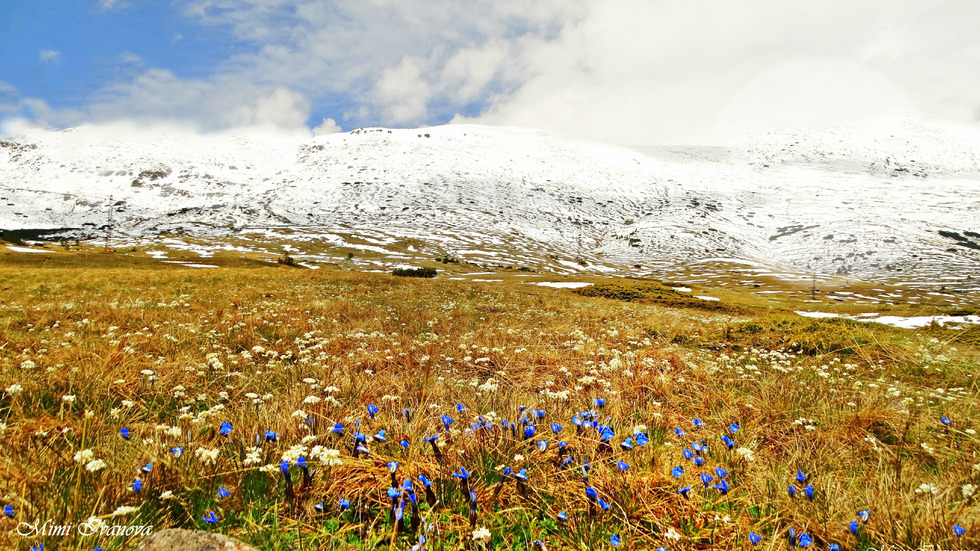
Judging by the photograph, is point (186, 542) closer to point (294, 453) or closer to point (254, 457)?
point (294, 453)

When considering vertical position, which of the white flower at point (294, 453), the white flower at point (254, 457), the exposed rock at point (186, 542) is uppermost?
the white flower at point (294, 453)

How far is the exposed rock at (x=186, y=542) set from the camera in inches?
77.5

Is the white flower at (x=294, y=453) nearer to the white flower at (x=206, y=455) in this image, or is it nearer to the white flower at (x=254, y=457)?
the white flower at (x=254, y=457)

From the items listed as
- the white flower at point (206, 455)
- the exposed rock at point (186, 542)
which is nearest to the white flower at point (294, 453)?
the white flower at point (206, 455)

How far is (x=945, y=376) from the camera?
7258mm

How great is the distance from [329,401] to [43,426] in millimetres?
2337

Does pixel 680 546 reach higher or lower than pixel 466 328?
higher

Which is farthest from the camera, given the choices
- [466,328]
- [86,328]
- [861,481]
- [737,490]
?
[466,328]

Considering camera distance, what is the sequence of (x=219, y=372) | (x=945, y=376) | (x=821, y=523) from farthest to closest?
(x=945, y=376)
(x=219, y=372)
(x=821, y=523)

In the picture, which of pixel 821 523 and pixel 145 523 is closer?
pixel 145 523

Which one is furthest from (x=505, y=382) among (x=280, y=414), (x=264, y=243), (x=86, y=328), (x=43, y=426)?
(x=264, y=243)

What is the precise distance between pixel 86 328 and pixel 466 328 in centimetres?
897

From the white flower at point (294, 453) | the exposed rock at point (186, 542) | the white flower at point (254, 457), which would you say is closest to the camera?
the exposed rock at point (186, 542)

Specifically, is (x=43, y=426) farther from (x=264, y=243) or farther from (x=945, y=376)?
(x=264, y=243)
